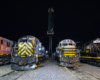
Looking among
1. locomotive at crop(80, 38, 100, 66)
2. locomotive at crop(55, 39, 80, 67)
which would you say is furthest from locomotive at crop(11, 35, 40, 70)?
locomotive at crop(80, 38, 100, 66)

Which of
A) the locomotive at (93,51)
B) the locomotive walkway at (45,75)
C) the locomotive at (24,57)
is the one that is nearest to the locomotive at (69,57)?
the locomotive walkway at (45,75)

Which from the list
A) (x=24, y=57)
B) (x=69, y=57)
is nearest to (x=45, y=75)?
(x=24, y=57)

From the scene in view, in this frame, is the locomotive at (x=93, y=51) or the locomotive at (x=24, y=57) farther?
the locomotive at (x=93, y=51)

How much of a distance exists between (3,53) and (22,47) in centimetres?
373

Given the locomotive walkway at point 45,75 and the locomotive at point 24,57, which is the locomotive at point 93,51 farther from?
the locomotive at point 24,57

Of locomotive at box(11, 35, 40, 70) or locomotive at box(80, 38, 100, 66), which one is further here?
locomotive at box(80, 38, 100, 66)

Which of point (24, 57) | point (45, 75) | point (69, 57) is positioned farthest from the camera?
point (69, 57)

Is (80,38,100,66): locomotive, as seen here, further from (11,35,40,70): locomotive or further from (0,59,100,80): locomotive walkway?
(11,35,40,70): locomotive

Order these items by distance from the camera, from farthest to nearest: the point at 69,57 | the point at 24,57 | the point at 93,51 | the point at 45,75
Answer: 1. the point at 93,51
2. the point at 69,57
3. the point at 24,57
4. the point at 45,75

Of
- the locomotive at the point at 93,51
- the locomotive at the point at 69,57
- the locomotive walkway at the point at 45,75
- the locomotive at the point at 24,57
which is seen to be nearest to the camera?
the locomotive walkway at the point at 45,75

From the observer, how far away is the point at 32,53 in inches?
330

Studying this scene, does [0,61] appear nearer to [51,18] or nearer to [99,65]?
[99,65]

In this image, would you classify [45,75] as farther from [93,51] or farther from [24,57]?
[93,51]

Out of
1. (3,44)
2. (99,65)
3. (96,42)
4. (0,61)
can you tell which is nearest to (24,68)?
(0,61)
